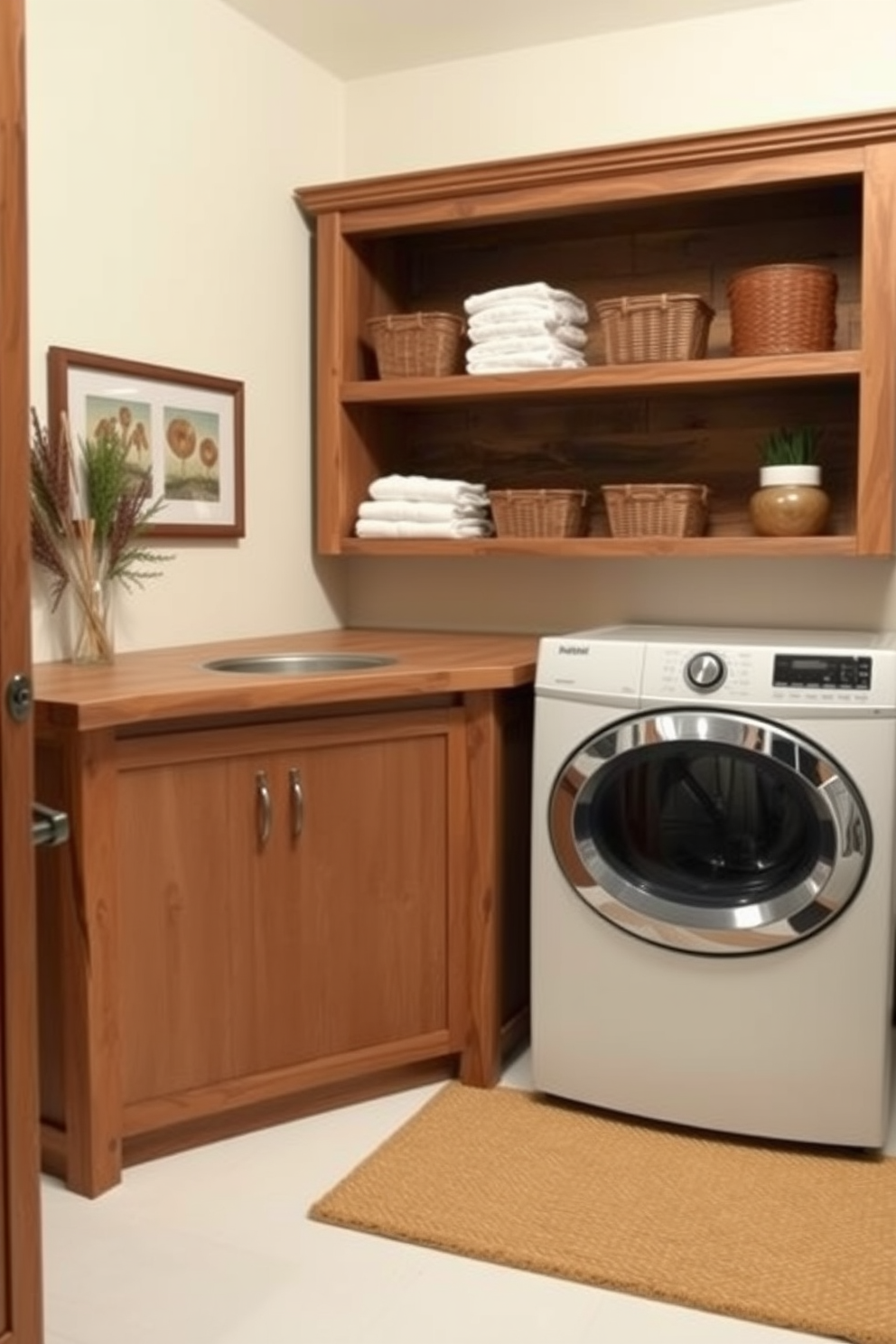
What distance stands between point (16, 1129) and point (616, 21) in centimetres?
275

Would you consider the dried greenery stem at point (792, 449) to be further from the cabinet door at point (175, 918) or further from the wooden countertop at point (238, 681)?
the cabinet door at point (175, 918)

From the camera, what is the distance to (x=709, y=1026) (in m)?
2.33

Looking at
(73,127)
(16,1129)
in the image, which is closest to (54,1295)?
(16,1129)

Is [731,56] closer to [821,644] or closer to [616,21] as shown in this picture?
[616,21]

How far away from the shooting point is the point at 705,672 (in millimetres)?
2311

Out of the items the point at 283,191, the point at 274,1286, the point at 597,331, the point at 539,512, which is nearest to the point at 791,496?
the point at 539,512

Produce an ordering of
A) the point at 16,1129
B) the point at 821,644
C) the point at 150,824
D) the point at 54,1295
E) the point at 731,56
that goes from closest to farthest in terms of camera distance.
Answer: the point at 16,1129
the point at 54,1295
the point at 150,824
the point at 821,644
the point at 731,56

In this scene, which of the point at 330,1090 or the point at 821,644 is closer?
the point at 821,644

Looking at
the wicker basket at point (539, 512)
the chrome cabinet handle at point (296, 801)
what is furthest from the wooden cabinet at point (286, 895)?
the wicker basket at point (539, 512)

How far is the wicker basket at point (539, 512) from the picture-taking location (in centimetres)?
299

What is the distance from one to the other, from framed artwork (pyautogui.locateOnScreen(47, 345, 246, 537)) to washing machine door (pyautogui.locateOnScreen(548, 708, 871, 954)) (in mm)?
1103

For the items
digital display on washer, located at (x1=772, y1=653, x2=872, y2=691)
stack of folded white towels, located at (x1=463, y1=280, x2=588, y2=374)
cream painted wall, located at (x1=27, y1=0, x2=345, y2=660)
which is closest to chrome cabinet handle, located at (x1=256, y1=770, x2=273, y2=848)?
cream painted wall, located at (x1=27, y1=0, x2=345, y2=660)

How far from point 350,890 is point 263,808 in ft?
0.86

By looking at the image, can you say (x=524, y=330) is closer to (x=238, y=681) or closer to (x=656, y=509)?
(x=656, y=509)
